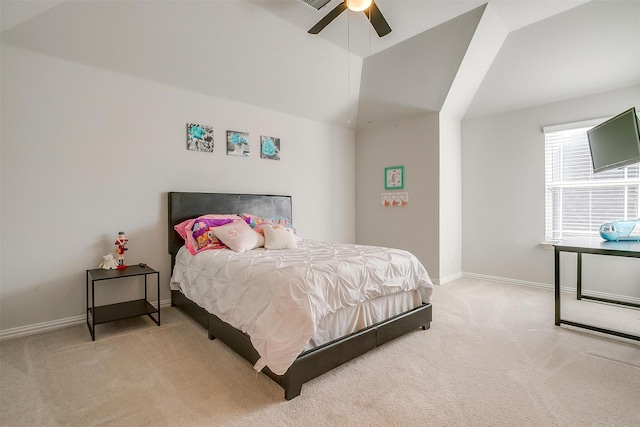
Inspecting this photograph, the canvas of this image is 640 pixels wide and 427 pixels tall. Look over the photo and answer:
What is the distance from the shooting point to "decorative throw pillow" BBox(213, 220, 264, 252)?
3051 millimetres

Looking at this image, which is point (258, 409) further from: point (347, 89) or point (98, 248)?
point (347, 89)

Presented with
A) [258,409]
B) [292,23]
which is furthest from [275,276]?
[292,23]

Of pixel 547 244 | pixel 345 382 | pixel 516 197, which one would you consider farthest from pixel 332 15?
pixel 547 244

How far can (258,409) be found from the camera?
1750 mm

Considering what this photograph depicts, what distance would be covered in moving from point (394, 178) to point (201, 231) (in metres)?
3.07

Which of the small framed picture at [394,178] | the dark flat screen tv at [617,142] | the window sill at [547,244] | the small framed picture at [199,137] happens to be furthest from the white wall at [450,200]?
the small framed picture at [199,137]

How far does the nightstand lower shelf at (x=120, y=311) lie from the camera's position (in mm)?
2721

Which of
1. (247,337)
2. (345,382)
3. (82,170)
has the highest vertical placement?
(82,170)

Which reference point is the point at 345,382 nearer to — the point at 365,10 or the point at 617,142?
the point at 365,10

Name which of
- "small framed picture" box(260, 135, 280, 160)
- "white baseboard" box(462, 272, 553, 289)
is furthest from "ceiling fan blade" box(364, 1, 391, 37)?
"white baseboard" box(462, 272, 553, 289)

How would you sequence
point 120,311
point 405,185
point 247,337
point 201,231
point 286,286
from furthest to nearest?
point 405,185, point 201,231, point 120,311, point 247,337, point 286,286

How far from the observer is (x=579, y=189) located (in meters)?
3.97

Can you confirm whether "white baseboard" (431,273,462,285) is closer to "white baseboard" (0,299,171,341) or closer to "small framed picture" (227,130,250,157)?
"small framed picture" (227,130,250,157)

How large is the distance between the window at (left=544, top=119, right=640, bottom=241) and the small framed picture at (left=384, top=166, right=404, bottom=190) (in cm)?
189
